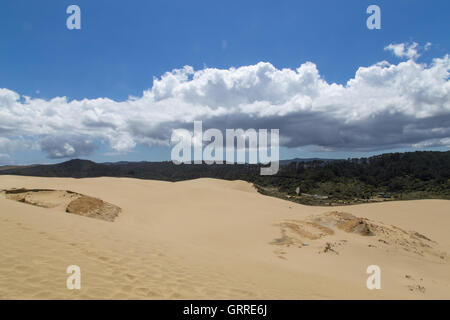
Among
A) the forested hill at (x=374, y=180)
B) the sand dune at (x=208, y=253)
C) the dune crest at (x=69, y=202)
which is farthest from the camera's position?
the forested hill at (x=374, y=180)

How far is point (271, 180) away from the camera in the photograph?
70188 mm

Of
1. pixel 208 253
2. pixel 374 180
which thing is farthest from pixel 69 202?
pixel 374 180

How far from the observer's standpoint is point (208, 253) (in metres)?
8.42

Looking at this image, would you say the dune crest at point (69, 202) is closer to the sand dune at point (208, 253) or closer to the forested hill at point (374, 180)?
the sand dune at point (208, 253)

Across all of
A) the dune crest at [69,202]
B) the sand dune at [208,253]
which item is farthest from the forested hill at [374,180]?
the dune crest at [69,202]

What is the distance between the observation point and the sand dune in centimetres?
485

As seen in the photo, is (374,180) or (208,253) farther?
(374,180)

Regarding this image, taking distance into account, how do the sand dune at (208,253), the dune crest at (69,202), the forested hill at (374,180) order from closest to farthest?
the sand dune at (208,253) < the dune crest at (69,202) < the forested hill at (374,180)

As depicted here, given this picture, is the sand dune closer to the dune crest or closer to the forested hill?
the dune crest

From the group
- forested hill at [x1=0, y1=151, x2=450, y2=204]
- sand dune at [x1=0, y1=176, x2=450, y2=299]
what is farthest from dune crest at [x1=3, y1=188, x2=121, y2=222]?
forested hill at [x1=0, y1=151, x2=450, y2=204]

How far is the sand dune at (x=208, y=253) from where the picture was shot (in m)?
4.85

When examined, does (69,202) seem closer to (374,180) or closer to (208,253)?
(208,253)
